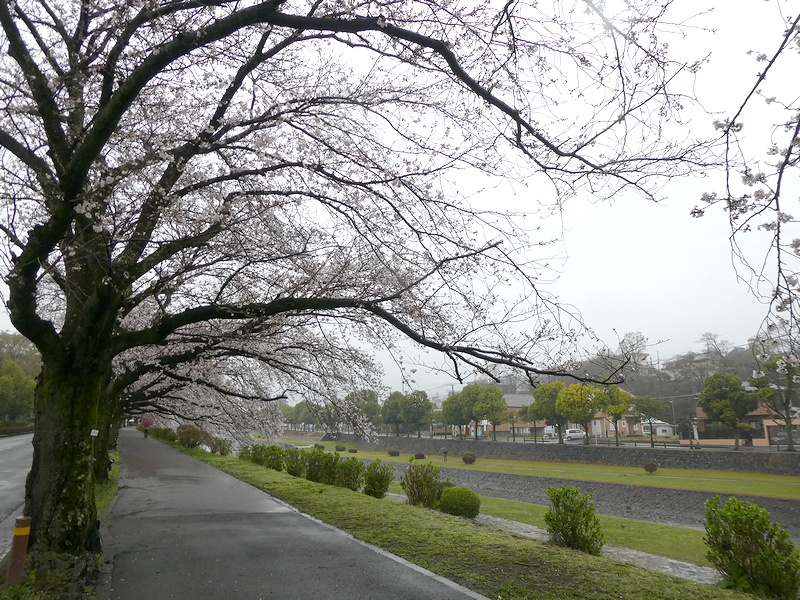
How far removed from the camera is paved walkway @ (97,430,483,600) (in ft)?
18.9

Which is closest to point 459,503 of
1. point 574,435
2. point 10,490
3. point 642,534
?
point 642,534

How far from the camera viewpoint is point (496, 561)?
6836 mm

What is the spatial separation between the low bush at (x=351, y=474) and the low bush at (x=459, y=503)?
8.61 ft

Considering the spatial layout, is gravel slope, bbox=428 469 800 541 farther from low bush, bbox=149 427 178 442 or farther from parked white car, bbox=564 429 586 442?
parked white car, bbox=564 429 586 442

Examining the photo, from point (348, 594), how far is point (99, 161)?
5.72 meters

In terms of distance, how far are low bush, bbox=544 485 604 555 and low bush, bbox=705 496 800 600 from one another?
2.02 meters

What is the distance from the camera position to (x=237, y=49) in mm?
6844

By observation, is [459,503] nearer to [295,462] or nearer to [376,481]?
[376,481]

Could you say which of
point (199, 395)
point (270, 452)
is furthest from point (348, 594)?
point (270, 452)

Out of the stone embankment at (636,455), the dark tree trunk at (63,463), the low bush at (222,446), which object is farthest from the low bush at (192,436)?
the dark tree trunk at (63,463)

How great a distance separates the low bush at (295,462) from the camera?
1845 cm

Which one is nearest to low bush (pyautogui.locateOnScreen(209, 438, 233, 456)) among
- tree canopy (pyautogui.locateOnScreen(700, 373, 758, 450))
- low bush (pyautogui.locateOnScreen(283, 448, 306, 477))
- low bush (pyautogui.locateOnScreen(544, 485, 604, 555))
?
low bush (pyautogui.locateOnScreen(283, 448, 306, 477))

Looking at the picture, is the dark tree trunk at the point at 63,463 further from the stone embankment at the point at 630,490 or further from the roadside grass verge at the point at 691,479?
the roadside grass verge at the point at 691,479

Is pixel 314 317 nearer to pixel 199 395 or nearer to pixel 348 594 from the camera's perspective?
pixel 348 594
